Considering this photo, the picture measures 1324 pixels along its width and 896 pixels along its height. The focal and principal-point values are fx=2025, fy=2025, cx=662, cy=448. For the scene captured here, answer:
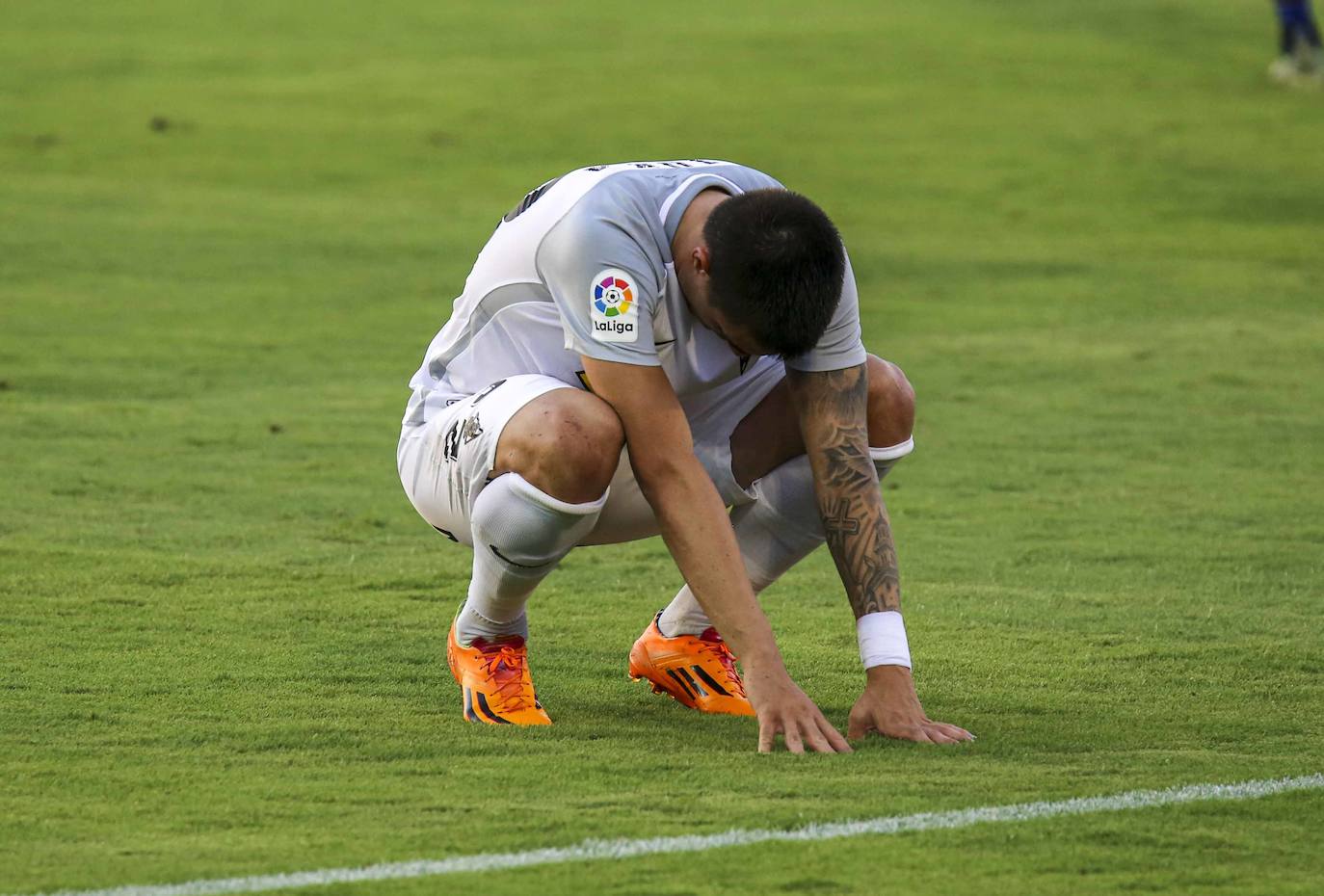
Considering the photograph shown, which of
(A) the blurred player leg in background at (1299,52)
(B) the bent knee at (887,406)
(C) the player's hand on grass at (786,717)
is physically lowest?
(A) the blurred player leg in background at (1299,52)

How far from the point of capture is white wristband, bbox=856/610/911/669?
3.99 meters

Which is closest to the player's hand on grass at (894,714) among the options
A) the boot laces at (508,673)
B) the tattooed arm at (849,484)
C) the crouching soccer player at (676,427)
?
the crouching soccer player at (676,427)

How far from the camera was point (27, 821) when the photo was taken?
3314 millimetres

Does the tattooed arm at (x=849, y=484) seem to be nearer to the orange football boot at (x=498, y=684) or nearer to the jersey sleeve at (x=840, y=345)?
the jersey sleeve at (x=840, y=345)

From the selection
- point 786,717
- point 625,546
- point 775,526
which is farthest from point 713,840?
point 625,546


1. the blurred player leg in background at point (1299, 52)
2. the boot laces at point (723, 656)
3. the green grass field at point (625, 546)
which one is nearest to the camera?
the green grass field at point (625, 546)

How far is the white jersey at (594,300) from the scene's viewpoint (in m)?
3.85

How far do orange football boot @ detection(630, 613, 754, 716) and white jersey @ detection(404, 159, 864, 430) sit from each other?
58cm

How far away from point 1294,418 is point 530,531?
5667 millimetres

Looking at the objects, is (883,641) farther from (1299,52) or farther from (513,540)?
(1299,52)

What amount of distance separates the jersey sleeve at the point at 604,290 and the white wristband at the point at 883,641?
0.71m

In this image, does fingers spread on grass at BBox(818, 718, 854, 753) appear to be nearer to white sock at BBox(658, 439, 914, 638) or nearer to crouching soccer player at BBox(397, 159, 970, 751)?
crouching soccer player at BBox(397, 159, 970, 751)

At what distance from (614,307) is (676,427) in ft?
0.84

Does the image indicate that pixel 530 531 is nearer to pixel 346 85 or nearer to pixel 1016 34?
pixel 346 85
